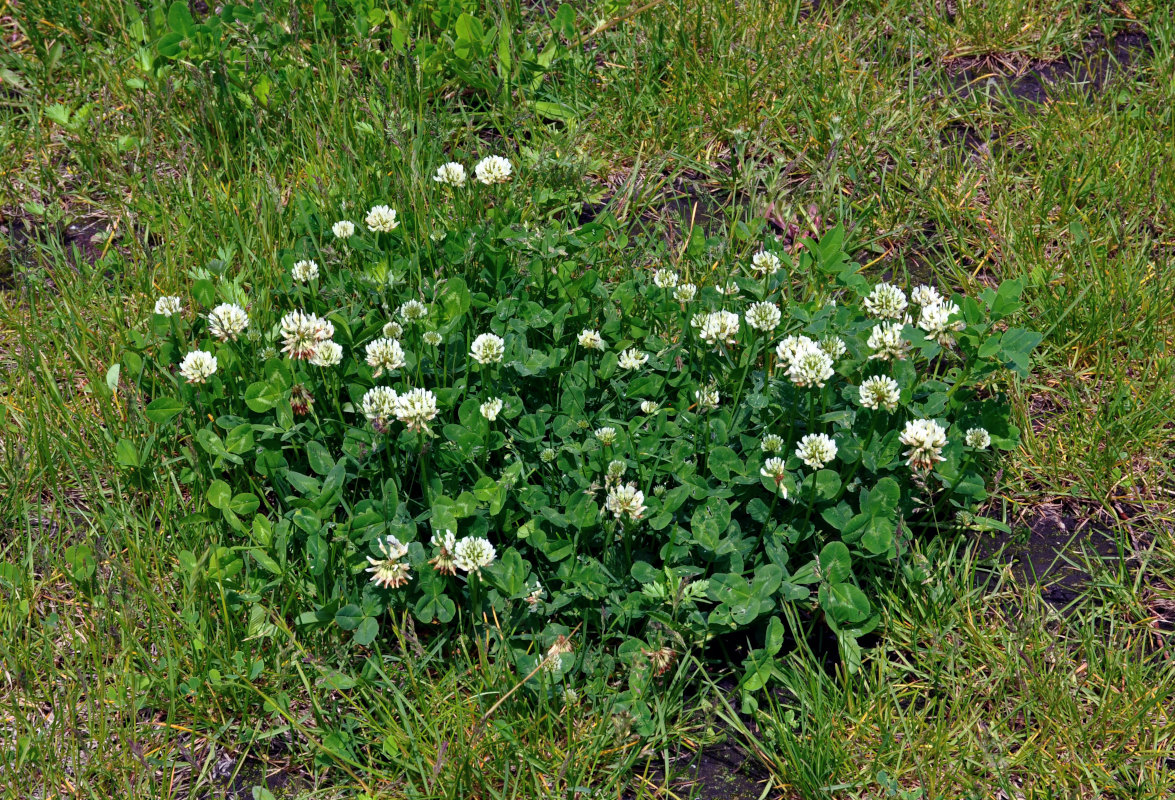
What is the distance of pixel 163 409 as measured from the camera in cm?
298

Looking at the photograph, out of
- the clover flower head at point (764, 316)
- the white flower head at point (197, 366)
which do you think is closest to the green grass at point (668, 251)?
the white flower head at point (197, 366)

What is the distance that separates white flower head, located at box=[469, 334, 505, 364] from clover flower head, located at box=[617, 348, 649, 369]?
14.9 inches

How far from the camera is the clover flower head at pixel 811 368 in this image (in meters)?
2.62

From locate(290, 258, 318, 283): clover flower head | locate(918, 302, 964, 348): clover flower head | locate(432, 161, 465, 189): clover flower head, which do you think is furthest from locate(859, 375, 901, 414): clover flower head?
locate(290, 258, 318, 283): clover flower head

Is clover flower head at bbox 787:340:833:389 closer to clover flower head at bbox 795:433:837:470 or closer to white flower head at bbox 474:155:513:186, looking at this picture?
clover flower head at bbox 795:433:837:470

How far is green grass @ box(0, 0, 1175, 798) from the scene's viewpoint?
2467 millimetres

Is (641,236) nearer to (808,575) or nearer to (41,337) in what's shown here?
(808,575)

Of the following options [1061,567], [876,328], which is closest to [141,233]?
[876,328]

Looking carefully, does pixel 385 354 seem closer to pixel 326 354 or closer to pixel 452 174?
pixel 326 354

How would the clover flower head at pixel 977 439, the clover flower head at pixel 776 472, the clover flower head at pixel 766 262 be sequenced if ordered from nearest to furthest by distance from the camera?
the clover flower head at pixel 776 472 → the clover flower head at pixel 977 439 → the clover flower head at pixel 766 262

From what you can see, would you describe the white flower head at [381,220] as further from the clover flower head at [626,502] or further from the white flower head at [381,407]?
the clover flower head at [626,502]

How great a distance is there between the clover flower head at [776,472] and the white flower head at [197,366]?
1.57 metres

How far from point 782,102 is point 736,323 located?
60.3 inches

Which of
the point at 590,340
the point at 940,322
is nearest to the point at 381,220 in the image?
the point at 590,340
